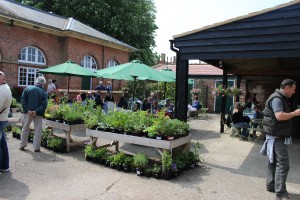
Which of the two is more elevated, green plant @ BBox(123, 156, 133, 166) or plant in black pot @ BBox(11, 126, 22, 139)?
plant in black pot @ BBox(11, 126, 22, 139)

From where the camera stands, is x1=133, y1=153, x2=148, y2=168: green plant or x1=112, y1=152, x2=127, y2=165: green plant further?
x1=112, y1=152, x2=127, y2=165: green plant

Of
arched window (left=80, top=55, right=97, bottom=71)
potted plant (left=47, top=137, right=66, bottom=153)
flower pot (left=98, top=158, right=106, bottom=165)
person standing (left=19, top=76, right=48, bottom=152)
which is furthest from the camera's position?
arched window (left=80, top=55, right=97, bottom=71)

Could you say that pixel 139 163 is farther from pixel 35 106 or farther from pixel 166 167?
pixel 35 106

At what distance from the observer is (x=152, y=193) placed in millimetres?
4570

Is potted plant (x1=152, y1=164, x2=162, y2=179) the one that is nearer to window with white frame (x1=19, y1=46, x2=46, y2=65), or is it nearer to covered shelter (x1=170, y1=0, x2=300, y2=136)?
covered shelter (x1=170, y1=0, x2=300, y2=136)

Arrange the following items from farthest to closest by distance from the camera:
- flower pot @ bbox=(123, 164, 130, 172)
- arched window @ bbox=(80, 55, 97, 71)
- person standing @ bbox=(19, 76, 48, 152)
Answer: arched window @ bbox=(80, 55, 97, 71) → person standing @ bbox=(19, 76, 48, 152) → flower pot @ bbox=(123, 164, 130, 172)

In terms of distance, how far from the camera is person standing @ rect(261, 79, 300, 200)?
4.34 metres

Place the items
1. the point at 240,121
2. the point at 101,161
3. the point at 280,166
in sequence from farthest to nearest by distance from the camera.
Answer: the point at 240,121 < the point at 101,161 < the point at 280,166

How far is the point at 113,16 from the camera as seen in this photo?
2855cm

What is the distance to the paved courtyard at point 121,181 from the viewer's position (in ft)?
14.7

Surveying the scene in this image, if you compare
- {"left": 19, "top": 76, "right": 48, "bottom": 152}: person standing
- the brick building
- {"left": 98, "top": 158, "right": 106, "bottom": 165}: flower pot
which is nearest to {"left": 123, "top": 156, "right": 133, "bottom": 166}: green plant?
{"left": 98, "top": 158, "right": 106, "bottom": 165}: flower pot

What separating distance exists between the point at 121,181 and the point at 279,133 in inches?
108

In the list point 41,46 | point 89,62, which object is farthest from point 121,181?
point 89,62

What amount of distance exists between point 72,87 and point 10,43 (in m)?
4.88
